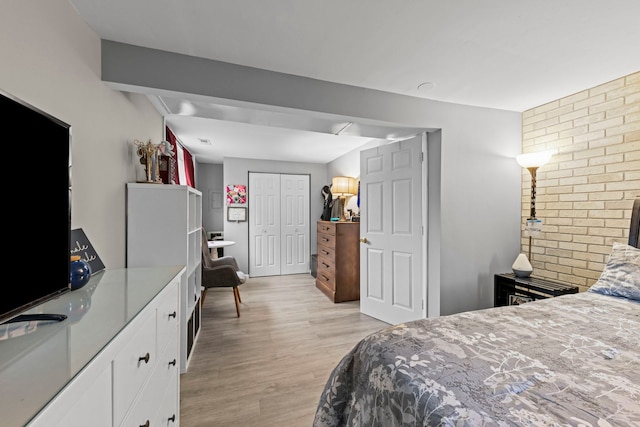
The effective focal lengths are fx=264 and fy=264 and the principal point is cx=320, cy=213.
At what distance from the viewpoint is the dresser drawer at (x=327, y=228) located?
387 cm

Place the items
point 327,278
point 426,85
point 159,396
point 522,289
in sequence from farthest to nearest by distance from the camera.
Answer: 1. point 327,278
2. point 522,289
3. point 426,85
4. point 159,396

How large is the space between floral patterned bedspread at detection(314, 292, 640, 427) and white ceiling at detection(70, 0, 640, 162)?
A: 166cm

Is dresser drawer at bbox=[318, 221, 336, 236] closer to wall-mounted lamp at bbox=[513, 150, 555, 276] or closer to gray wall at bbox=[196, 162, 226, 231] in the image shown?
wall-mounted lamp at bbox=[513, 150, 555, 276]

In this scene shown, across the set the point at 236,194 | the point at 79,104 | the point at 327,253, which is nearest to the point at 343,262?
the point at 327,253

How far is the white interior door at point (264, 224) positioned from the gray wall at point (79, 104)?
3.01m

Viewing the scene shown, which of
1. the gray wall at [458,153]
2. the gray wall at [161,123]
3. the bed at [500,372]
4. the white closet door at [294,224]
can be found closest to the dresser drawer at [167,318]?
the gray wall at [161,123]

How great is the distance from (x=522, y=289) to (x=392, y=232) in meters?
1.29

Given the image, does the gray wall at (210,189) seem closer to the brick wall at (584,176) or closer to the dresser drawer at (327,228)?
the dresser drawer at (327,228)

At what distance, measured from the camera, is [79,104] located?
4.67 ft

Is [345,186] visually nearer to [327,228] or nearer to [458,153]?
[327,228]

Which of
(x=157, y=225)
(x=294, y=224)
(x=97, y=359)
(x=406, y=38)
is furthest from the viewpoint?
(x=294, y=224)

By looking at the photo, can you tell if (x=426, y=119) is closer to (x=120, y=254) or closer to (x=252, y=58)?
(x=252, y=58)

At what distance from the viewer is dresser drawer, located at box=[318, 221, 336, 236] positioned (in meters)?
3.87

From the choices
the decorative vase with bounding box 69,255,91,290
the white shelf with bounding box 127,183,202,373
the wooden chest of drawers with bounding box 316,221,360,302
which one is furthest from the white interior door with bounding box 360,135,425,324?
the decorative vase with bounding box 69,255,91,290
